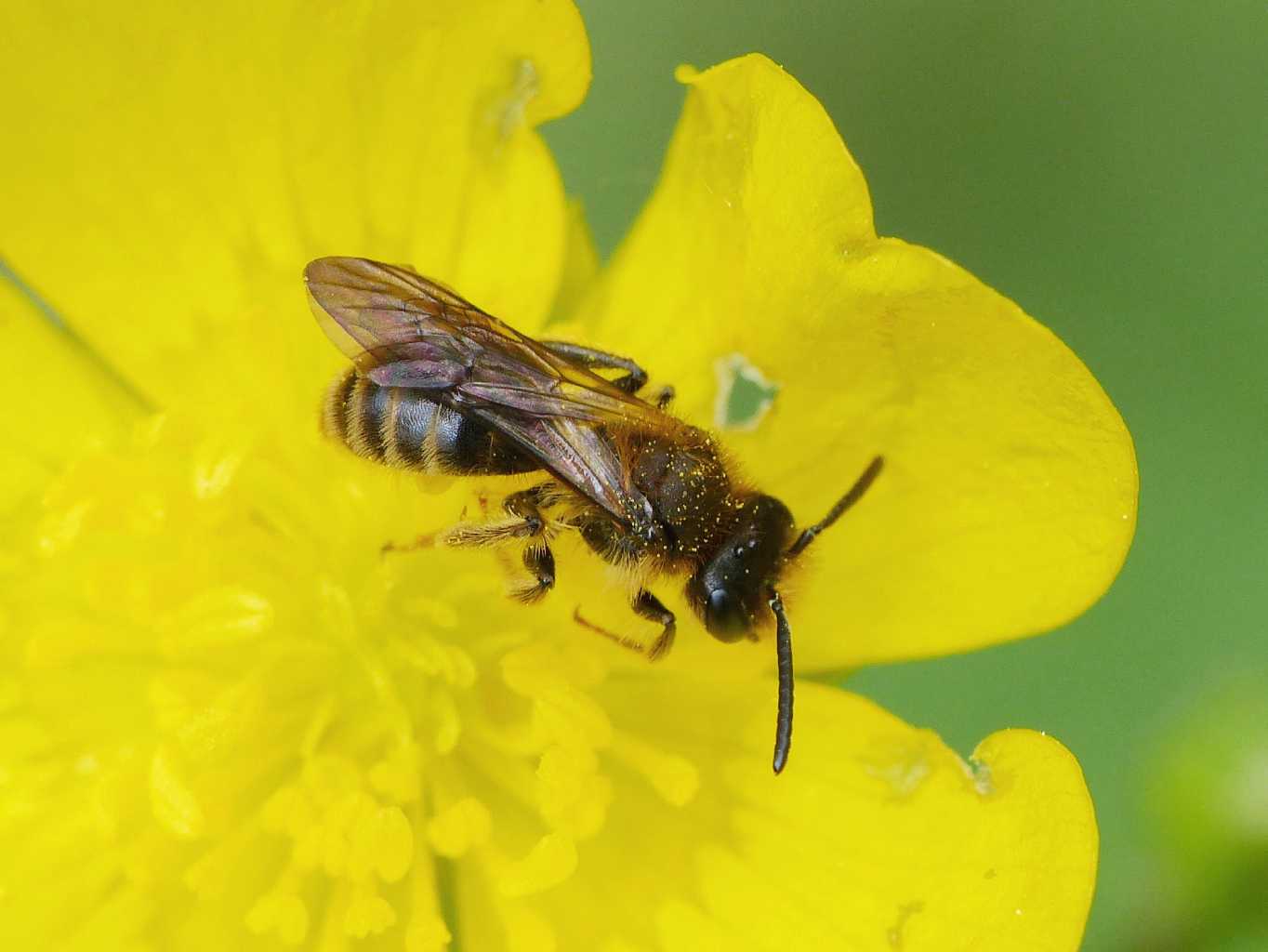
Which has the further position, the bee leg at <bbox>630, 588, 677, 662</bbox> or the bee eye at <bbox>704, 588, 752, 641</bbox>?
the bee leg at <bbox>630, 588, 677, 662</bbox>

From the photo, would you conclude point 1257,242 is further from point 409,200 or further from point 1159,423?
point 409,200

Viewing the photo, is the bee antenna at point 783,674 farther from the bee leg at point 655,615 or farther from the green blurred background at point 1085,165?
the green blurred background at point 1085,165

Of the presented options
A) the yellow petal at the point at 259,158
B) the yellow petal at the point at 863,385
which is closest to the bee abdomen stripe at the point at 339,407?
the yellow petal at the point at 259,158

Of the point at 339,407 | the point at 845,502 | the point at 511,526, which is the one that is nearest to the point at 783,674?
the point at 845,502

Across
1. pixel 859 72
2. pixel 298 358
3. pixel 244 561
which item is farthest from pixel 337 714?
pixel 859 72

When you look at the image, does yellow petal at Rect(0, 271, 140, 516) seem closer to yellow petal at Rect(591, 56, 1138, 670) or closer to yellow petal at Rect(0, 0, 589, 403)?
yellow petal at Rect(0, 0, 589, 403)

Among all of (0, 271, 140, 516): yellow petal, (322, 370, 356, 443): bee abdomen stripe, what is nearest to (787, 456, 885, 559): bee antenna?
(322, 370, 356, 443): bee abdomen stripe

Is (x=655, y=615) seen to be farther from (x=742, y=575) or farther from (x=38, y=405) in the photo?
(x=38, y=405)

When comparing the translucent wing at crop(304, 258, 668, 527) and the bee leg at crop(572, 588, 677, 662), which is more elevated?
the translucent wing at crop(304, 258, 668, 527)
